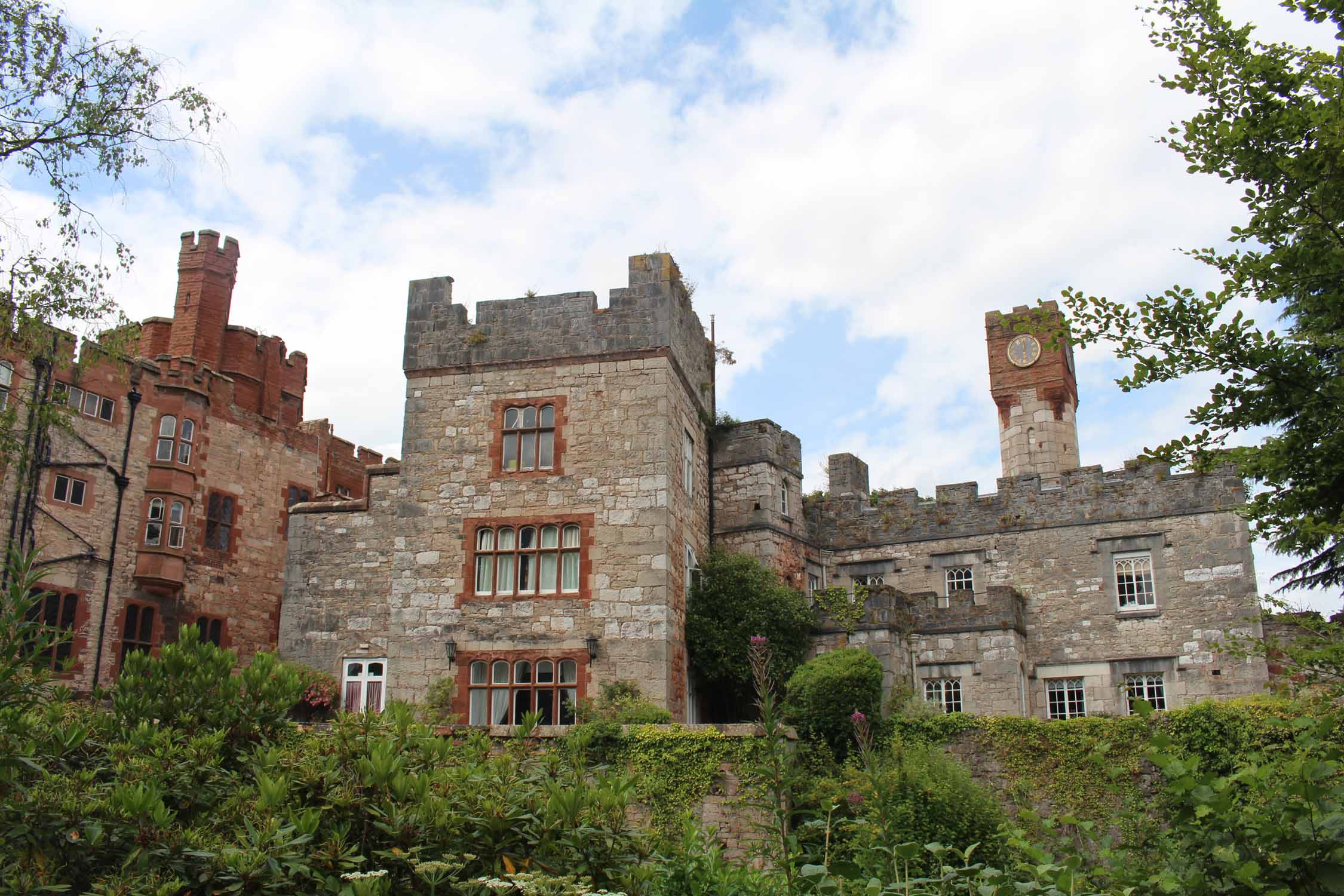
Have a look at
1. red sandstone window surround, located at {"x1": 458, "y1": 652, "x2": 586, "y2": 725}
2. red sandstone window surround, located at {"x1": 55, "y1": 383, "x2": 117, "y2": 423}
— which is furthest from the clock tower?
red sandstone window surround, located at {"x1": 55, "y1": 383, "x2": 117, "y2": 423}

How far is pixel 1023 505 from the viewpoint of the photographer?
25141mm

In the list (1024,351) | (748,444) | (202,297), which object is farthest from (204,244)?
(1024,351)

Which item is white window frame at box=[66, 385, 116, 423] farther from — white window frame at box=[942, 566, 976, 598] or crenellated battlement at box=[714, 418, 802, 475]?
white window frame at box=[942, 566, 976, 598]

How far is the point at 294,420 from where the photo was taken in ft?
97.7

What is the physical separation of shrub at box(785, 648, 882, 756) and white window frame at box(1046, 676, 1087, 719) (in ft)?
22.7

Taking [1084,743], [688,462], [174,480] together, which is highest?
[174,480]

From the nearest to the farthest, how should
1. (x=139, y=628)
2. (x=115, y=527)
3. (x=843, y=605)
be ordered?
(x=843, y=605) → (x=115, y=527) → (x=139, y=628)

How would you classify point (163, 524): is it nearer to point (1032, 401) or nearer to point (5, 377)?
point (5, 377)

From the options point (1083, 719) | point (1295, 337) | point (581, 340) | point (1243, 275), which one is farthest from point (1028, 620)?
point (1243, 275)

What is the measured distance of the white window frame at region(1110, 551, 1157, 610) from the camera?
23.5m

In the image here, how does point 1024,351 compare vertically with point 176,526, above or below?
above

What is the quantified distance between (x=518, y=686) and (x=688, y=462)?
5.56 m

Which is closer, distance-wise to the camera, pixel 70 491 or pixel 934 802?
pixel 934 802

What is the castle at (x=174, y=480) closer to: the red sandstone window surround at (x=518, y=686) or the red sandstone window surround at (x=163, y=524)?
the red sandstone window surround at (x=163, y=524)
